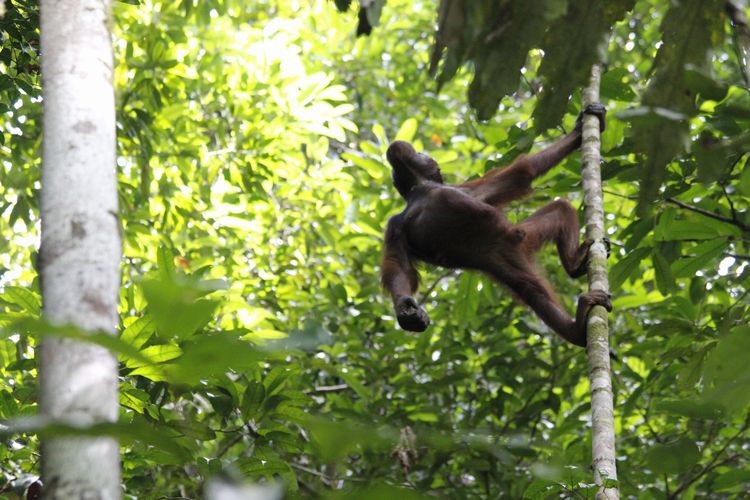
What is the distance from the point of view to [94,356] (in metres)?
1.36

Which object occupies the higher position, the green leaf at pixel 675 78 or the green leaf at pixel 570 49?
the green leaf at pixel 570 49

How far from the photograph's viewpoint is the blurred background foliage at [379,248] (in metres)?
2.25

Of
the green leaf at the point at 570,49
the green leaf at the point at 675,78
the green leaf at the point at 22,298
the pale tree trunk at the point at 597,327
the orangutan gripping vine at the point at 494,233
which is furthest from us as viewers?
the orangutan gripping vine at the point at 494,233

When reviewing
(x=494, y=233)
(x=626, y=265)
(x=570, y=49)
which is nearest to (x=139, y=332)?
(x=570, y=49)

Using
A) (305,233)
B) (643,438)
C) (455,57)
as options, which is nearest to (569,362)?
(643,438)

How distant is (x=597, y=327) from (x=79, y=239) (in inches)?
104

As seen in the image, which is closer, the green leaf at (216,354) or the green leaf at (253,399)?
the green leaf at (216,354)

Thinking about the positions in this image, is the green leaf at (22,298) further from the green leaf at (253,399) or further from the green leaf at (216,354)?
the green leaf at (216,354)

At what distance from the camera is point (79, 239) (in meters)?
1.51

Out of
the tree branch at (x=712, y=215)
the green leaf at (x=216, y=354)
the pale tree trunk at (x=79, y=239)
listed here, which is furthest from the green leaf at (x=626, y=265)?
the green leaf at (x=216, y=354)

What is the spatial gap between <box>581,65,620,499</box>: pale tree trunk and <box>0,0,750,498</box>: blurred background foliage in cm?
14

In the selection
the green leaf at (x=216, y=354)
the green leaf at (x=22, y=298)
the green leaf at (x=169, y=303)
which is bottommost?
the green leaf at (x=216, y=354)

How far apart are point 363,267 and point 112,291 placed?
5.84 m

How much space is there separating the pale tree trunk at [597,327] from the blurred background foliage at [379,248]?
0.14 metres
